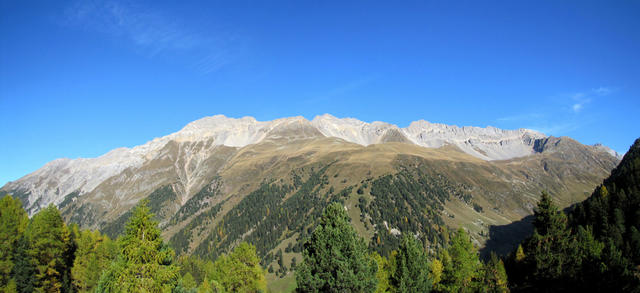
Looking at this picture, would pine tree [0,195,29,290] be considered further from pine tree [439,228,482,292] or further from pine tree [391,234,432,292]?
pine tree [439,228,482,292]

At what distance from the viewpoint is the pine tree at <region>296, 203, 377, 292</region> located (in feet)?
88.5

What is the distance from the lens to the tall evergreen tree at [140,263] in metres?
24.3

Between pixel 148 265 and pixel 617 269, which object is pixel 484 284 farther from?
pixel 148 265

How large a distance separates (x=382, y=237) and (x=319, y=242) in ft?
553

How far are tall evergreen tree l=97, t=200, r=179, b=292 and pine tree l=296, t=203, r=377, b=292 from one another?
35.4ft

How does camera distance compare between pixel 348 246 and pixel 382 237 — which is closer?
pixel 348 246

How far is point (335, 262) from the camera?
27.1m

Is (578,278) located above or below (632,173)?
below

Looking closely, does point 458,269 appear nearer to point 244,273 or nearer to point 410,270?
point 410,270

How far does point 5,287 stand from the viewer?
1626 inches

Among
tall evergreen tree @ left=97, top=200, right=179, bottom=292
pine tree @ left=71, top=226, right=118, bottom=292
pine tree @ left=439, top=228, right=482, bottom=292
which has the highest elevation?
tall evergreen tree @ left=97, top=200, right=179, bottom=292

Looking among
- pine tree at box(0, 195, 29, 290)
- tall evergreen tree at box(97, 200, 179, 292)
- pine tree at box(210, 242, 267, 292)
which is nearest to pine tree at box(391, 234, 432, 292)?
pine tree at box(210, 242, 267, 292)

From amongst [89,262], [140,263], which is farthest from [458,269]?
[89,262]

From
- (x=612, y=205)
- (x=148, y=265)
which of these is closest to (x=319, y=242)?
(x=148, y=265)
